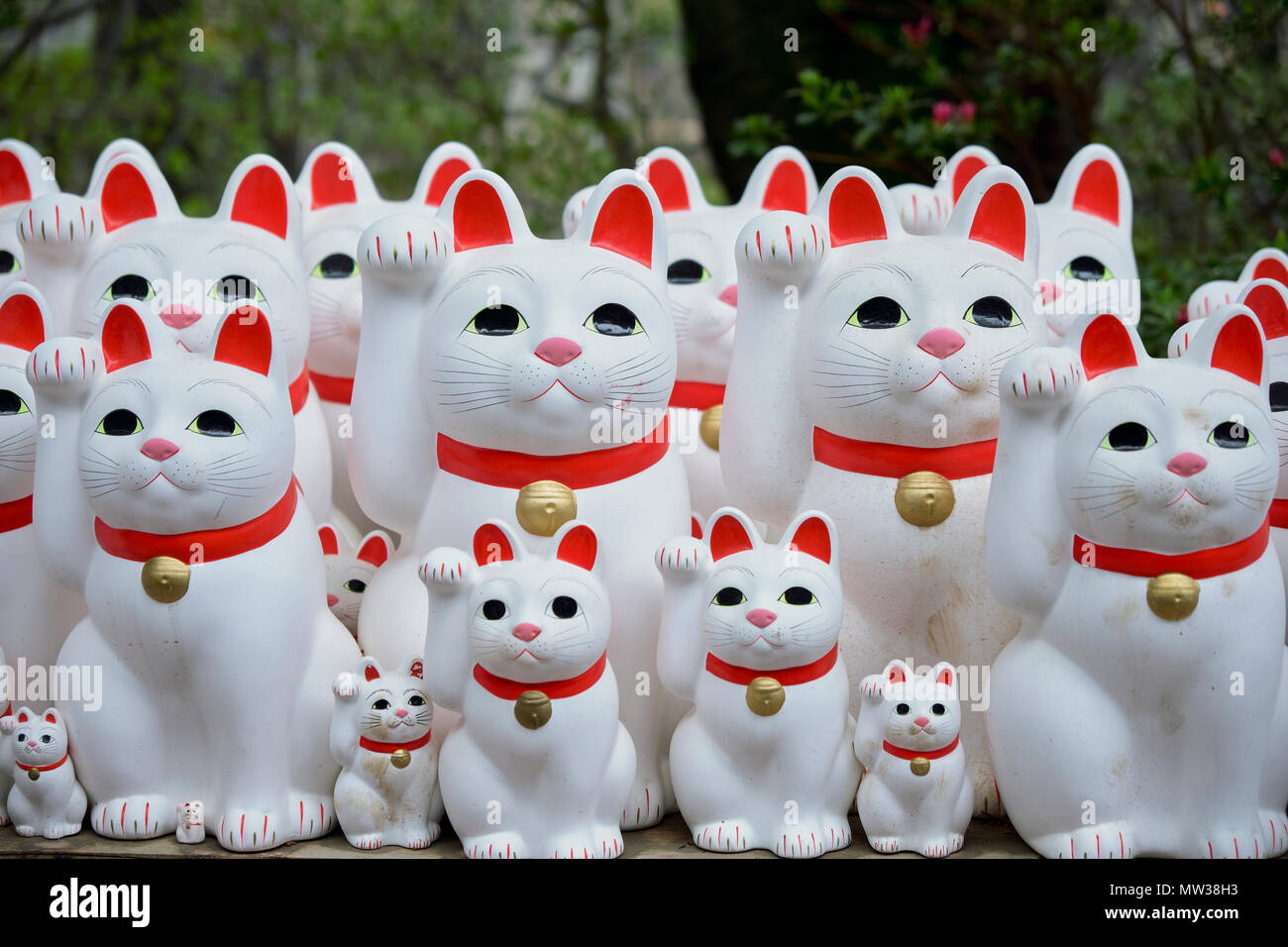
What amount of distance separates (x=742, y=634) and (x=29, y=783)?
142cm

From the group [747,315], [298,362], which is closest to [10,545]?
[298,362]

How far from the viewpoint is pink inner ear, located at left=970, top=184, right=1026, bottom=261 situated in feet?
9.93

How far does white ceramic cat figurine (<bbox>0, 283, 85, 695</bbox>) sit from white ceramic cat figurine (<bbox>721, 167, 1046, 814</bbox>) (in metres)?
1.46

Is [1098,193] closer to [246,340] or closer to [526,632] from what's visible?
[526,632]

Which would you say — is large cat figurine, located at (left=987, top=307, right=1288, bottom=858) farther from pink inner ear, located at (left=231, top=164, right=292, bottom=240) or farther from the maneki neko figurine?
pink inner ear, located at (left=231, top=164, right=292, bottom=240)

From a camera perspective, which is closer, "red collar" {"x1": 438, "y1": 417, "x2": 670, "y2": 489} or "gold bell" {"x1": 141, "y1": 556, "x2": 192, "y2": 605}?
"gold bell" {"x1": 141, "y1": 556, "x2": 192, "y2": 605}

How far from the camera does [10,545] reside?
297 cm

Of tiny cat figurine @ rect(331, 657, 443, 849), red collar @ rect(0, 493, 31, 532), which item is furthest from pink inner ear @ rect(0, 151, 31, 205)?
tiny cat figurine @ rect(331, 657, 443, 849)

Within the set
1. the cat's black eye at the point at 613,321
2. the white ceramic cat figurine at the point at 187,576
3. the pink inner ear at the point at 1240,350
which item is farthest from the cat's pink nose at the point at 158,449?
the pink inner ear at the point at 1240,350

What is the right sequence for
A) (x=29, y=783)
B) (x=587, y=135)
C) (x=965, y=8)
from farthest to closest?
(x=587, y=135), (x=965, y=8), (x=29, y=783)

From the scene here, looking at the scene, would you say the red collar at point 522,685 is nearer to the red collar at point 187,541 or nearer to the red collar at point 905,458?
the red collar at point 187,541

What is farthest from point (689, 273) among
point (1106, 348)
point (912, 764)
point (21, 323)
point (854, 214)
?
point (21, 323)
